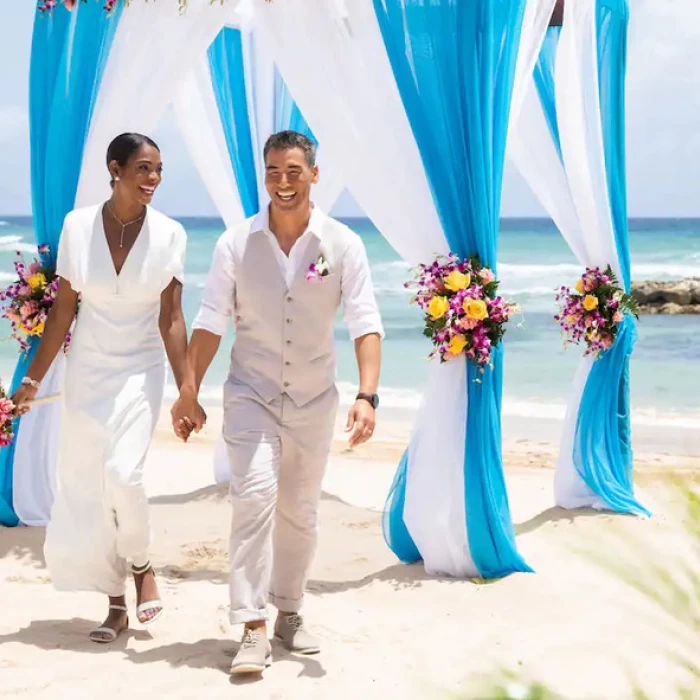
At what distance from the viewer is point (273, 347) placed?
11.2 ft

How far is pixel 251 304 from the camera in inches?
134

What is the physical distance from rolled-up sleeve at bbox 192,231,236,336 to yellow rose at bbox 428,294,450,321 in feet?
4.04

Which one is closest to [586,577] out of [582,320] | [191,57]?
[582,320]

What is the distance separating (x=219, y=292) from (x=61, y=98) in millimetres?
A: 2084

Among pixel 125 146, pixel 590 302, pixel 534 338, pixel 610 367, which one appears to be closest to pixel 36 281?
pixel 125 146

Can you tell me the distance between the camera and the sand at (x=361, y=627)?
11.0ft

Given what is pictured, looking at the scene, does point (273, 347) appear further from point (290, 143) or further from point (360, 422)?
point (290, 143)

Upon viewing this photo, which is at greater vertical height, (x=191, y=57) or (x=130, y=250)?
(x=191, y=57)

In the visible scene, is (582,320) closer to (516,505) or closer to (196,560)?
(516,505)

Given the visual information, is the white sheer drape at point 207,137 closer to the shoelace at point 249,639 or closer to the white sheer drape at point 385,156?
the white sheer drape at point 385,156

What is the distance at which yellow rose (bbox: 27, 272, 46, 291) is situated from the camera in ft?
16.4

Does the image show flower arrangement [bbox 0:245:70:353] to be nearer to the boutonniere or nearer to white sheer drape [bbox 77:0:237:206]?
white sheer drape [bbox 77:0:237:206]

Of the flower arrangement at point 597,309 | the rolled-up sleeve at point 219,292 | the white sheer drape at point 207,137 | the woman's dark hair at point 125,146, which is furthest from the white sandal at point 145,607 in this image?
the white sheer drape at point 207,137

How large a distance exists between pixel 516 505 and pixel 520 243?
27873mm
